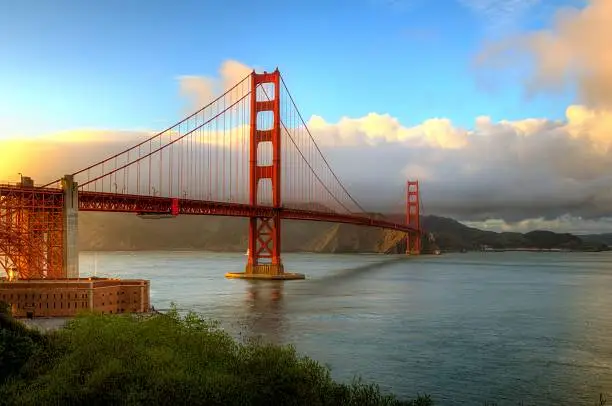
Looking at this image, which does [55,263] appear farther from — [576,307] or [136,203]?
[576,307]

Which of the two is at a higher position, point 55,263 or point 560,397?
point 55,263

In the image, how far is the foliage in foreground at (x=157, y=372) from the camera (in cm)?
2089

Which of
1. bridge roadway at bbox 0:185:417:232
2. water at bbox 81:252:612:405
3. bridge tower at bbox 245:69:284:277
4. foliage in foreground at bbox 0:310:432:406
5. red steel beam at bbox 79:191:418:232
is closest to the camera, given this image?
foliage in foreground at bbox 0:310:432:406

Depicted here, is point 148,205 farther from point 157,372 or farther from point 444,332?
point 157,372

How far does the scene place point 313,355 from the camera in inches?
1193

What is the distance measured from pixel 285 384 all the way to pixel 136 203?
42117 millimetres

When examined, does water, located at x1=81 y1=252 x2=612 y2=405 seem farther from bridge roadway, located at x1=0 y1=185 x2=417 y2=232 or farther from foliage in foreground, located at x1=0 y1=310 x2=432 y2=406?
bridge roadway, located at x1=0 y1=185 x2=417 y2=232

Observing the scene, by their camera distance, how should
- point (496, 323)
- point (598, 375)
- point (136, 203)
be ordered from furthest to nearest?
point (136, 203) → point (496, 323) → point (598, 375)

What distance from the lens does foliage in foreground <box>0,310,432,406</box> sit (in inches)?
822

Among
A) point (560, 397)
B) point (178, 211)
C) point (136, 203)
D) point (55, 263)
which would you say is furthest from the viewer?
point (178, 211)

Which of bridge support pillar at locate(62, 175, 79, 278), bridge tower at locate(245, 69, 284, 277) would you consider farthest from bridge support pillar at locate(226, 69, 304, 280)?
bridge support pillar at locate(62, 175, 79, 278)

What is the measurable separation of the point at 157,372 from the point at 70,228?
28.7 m

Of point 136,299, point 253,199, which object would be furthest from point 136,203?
point 253,199

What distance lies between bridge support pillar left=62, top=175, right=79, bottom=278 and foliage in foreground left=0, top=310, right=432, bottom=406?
793 inches
